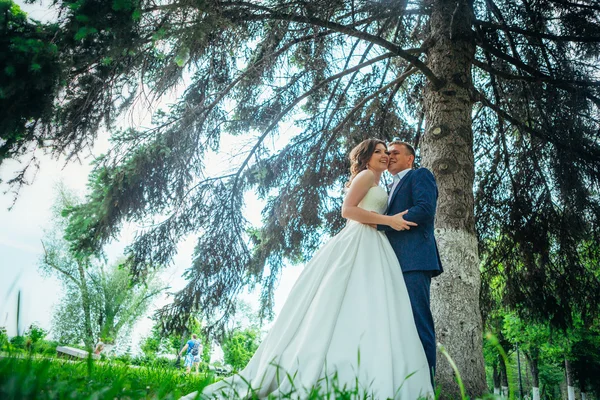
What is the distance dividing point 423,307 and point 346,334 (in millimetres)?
638

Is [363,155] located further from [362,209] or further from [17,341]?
[17,341]

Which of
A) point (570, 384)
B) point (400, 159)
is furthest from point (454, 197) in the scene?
point (570, 384)

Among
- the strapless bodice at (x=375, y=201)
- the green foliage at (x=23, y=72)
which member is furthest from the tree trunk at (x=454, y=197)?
the green foliage at (x=23, y=72)

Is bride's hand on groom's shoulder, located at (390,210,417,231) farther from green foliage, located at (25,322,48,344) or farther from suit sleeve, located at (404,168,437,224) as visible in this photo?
green foliage, located at (25,322,48,344)

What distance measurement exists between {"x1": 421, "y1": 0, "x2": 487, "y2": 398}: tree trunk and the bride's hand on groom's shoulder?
120 centimetres

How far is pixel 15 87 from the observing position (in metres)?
2.77

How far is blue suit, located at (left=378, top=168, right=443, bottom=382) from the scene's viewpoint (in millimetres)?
2791

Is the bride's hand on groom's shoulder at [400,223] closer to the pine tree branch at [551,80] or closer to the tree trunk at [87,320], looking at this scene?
the tree trunk at [87,320]

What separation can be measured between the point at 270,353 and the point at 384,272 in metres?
0.89

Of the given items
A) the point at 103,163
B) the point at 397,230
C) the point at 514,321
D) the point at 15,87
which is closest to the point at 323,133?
the point at 103,163

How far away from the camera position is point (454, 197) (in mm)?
4273

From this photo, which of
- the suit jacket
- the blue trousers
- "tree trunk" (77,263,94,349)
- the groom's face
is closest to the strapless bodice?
the suit jacket

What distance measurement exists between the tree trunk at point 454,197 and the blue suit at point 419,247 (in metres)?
0.67

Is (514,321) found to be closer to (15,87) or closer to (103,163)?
(103,163)
